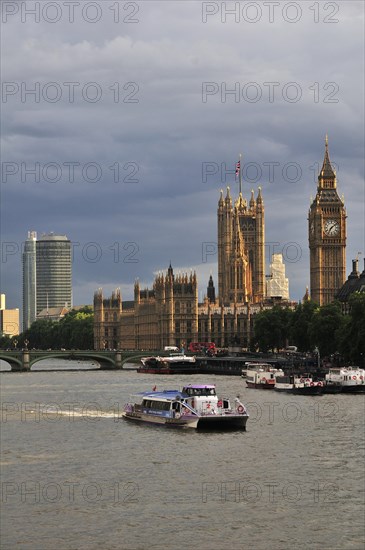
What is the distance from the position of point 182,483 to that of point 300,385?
181ft

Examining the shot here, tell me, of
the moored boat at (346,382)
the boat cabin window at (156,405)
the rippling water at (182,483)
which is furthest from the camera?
the moored boat at (346,382)

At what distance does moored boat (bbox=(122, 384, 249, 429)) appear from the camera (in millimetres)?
85688

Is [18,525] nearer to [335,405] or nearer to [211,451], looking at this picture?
[211,451]

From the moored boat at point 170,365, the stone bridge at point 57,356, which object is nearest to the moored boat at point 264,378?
the moored boat at point 170,365

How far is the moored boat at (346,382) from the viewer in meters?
116

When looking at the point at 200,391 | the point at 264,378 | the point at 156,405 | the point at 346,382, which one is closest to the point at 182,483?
the point at 200,391

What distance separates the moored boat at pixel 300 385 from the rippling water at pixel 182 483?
18.4 meters

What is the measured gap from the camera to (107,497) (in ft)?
190

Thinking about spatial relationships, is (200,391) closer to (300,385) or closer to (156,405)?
(156,405)

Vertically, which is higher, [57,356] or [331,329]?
[331,329]

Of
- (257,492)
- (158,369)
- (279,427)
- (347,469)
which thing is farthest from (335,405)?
(158,369)

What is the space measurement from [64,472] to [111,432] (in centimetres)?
1892

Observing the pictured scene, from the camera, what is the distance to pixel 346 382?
117 metres

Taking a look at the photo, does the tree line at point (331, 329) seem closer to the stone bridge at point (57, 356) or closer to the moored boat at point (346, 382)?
the stone bridge at point (57, 356)
